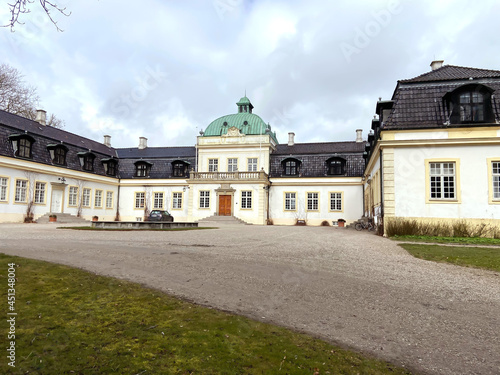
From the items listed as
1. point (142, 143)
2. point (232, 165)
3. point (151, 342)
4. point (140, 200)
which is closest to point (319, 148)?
point (232, 165)

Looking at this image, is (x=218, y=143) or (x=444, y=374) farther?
(x=218, y=143)

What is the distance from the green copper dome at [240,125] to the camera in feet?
114

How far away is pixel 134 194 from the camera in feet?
119

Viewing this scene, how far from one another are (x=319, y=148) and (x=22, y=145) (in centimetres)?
2673

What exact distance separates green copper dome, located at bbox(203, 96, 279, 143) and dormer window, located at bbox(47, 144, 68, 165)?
1329 cm

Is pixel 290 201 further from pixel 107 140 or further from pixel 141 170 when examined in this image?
pixel 107 140

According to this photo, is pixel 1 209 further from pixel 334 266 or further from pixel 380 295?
pixel 380 295

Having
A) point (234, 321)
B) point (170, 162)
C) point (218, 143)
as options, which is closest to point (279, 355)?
point (234, 321)

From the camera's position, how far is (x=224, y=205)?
32219 millimetres

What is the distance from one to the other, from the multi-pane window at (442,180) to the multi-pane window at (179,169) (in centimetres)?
2565

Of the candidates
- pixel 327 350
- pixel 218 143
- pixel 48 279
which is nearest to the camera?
pixel 327 350

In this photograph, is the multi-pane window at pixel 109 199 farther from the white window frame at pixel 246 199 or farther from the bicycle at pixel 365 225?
the bicycle at pixel 365 225

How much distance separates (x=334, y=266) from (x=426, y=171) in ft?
35.1

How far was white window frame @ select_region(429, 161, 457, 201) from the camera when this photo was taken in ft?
50.8
